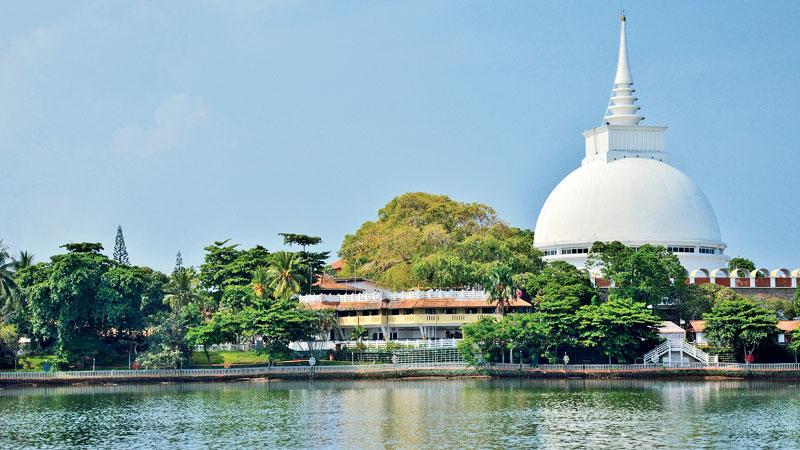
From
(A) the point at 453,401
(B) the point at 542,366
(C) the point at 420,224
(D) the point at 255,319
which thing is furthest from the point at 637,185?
(A) the point at 453,401

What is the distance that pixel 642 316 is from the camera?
81.3 meters

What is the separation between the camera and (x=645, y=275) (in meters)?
91.1

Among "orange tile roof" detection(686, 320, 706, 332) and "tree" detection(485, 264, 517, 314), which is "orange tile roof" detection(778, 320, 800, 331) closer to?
"orange tile roof" detection(686, 320, 706, 332)

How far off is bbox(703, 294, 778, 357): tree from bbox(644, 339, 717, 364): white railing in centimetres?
122

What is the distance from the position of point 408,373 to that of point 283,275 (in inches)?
523

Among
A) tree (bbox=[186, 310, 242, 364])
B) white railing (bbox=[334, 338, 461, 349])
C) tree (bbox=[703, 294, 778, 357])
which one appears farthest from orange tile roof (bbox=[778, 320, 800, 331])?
tree (bbox=[186, 310, 242, 364])

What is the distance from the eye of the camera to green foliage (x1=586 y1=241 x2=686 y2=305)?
296ft

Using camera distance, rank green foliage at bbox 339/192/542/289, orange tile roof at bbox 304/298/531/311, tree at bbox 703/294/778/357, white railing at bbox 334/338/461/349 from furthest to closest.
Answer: green foliage at bbox 339/192/542/289 < orange tile roof at bbox 304/298/531/311 < white railing at bbox 334/338/461/349 < tree at bbox 703/294/778/357

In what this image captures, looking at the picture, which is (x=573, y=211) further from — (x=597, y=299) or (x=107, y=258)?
(x=107, y=258)

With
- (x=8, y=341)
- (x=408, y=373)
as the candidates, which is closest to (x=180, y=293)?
(x=8, y=341)

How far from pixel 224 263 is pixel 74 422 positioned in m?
37.6

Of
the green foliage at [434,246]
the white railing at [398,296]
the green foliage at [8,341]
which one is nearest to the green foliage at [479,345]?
the green foliage at [434,246]

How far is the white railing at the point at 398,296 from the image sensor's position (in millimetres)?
89938

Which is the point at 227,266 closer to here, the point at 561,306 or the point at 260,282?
the point at 260,282
